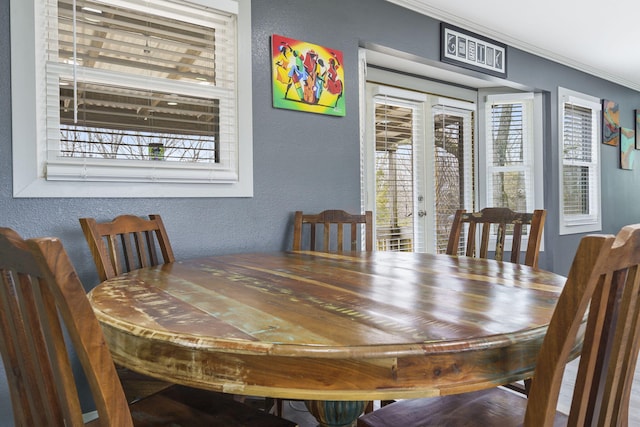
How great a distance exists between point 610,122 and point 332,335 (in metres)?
5.75

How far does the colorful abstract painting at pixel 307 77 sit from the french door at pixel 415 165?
1149 mm

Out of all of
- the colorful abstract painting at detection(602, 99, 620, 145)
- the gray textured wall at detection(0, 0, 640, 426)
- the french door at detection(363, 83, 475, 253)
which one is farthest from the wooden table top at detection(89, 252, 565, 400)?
the colorful abstract painting at detection(602, 99, 620, 145)

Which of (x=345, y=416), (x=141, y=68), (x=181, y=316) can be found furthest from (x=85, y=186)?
(x=345, y=416)

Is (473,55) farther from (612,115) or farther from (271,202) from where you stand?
(612,115)

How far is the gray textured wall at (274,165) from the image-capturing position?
1849mm

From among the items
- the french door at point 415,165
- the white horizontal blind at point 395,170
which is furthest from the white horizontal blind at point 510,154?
the white horizontal blind at point 395,170

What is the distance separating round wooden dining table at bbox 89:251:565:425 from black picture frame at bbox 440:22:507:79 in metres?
2.70

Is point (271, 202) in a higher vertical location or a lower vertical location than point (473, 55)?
lower

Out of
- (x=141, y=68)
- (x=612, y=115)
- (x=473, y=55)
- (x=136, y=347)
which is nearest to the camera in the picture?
(x=136, y=347)

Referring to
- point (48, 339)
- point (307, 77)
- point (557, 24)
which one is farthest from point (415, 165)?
point (48, 339)

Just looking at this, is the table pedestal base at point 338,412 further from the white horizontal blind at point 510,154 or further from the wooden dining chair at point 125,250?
the white horizontal blind at point 510,154

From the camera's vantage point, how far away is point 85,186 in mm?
1961

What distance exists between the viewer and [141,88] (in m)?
2.15

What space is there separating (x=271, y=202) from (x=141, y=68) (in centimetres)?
96
